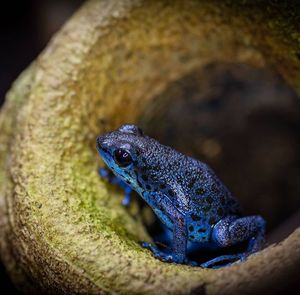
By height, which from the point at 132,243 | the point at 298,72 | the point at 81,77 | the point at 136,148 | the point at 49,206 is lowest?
the point at 132,243

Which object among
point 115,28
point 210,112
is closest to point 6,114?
point 115,28

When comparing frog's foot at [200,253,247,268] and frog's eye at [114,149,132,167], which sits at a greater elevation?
frog's eye at [114,149,132,167]

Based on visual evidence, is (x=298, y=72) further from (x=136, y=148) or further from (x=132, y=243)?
(x=132, y=243)

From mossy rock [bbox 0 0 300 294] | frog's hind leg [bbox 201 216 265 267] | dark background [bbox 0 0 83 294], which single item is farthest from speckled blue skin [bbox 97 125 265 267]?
dark background [bbox 0 0 83 294]

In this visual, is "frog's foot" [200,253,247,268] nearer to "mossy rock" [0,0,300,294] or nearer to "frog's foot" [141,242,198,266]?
"frog's foot" [141,242,198,266]

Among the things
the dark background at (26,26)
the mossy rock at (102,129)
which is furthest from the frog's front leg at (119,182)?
the dark background at (26,26)

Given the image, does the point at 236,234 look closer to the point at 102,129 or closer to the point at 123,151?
the point at 123,151

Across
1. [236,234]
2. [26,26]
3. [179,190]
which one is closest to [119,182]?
[179,190]
